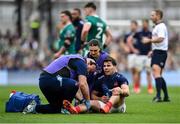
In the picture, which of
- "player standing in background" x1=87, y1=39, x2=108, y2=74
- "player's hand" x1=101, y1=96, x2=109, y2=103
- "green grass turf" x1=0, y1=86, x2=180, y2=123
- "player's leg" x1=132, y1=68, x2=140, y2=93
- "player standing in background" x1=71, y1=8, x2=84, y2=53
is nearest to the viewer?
"green grass turf" x1=0, y1=86, x2=180, y2=123

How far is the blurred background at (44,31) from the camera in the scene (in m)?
36.8

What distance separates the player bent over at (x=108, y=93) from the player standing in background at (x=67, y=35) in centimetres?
635

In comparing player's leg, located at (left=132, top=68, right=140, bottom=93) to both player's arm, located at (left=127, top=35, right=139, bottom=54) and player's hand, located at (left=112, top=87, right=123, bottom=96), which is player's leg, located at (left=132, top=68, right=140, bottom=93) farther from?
player's hand, located at (left=112, top=87, right=123, bottom=96)

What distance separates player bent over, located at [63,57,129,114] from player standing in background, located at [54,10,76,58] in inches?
250

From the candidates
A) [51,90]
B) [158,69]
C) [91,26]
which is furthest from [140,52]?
[51,90]

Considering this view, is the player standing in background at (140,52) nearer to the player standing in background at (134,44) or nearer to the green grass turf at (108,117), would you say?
the player standing in background at (134,44)

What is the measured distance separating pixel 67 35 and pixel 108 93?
6.76m

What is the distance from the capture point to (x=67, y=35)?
2247cm

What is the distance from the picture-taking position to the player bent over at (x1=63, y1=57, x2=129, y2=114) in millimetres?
15542

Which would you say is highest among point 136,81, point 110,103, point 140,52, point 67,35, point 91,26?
point 91,26

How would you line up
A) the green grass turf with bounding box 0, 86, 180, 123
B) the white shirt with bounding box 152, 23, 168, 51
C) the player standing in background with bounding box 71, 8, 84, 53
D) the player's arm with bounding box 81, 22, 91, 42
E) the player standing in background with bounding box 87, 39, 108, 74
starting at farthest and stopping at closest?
the player standing in background with bounding box 71, 8, 84, 53 → the player's arm with bounding box 81, 22, 91, 42 → the white shirt with bounding box 152, 23, 168, 51 → the player standing in background with bounding box 87, 39, 108, 74 → the green grass turf with bounding box 0, 86, 180, 123

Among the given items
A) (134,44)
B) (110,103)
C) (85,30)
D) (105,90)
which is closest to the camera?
(110,103)

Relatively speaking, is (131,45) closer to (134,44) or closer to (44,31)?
(134,44)

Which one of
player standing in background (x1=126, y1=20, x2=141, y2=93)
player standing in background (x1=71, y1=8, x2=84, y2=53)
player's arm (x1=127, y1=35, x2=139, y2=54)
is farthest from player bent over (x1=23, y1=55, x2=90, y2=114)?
player's arm (x1=127, y1=35, x2=139, y2=54)
